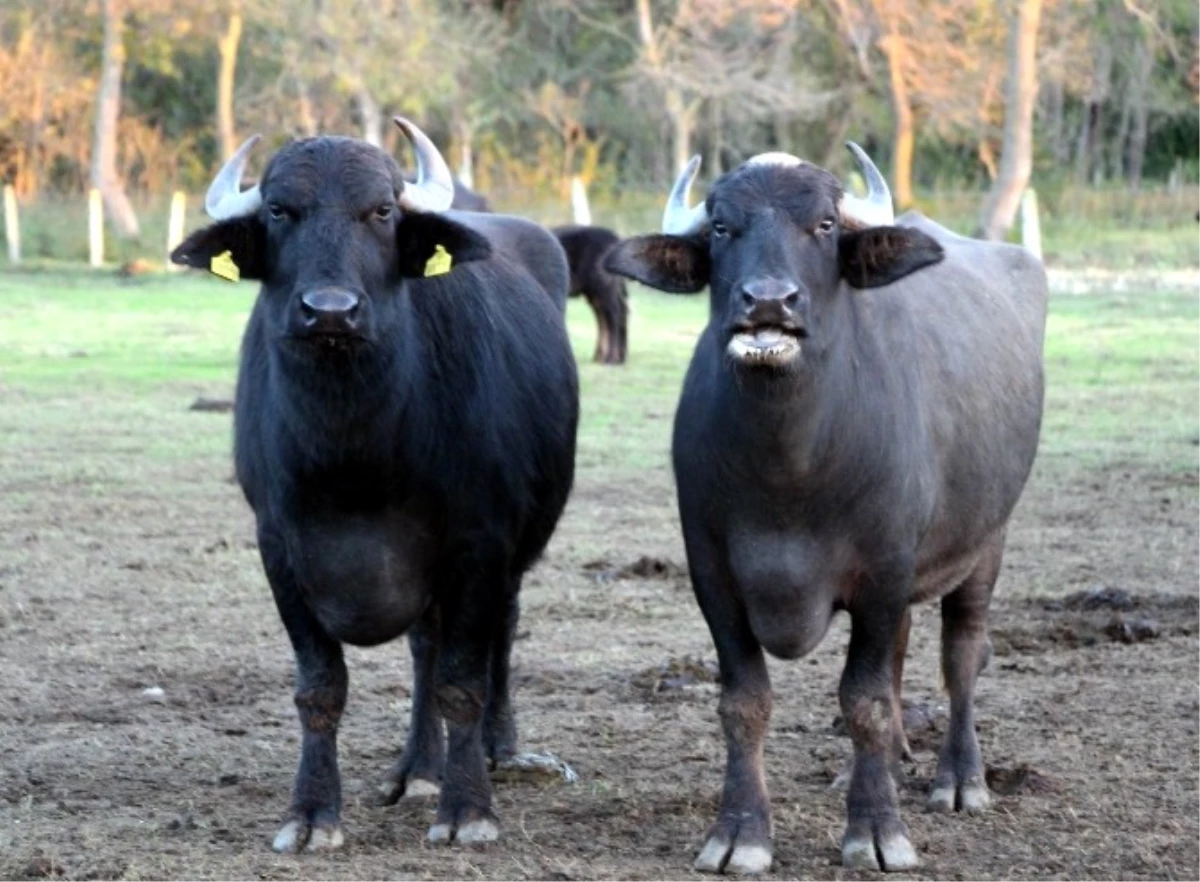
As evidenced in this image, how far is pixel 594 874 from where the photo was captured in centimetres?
567

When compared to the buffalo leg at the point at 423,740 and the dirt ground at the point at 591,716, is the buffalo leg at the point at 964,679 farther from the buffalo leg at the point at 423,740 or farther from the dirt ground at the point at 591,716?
the buffalo leg at the point at 423,740

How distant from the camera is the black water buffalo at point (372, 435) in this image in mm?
6004

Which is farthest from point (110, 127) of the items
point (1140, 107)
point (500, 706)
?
point (500, 706)

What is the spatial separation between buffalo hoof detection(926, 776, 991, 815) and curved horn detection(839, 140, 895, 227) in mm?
1726

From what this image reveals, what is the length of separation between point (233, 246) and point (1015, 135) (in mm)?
31287

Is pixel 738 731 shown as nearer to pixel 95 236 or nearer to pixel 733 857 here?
pixel 733 857

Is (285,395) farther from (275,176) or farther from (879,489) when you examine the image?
(879,489)

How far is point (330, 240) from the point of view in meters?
5.90

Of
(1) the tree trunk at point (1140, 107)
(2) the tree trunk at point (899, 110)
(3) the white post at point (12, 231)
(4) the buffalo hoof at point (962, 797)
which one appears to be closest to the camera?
(4) the buffalo hoof at point (962, 797)

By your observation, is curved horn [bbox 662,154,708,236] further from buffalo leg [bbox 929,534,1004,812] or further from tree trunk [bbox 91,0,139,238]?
tree trunk [bbox 91,0,139,238]

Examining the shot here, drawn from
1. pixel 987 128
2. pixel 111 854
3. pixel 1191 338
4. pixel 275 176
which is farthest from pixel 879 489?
pixel 987 128

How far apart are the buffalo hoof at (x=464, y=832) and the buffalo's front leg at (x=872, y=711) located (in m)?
1.01

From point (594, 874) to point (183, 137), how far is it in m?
56.0

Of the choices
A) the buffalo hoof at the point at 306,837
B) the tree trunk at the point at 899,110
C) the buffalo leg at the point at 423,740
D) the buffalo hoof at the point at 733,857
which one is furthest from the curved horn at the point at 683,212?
the tree trunk at the point at 899,110
